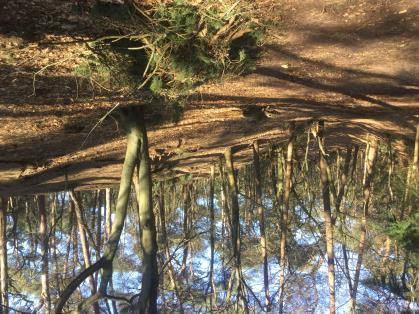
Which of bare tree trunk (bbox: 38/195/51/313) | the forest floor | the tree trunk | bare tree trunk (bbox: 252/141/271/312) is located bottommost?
bare tree trunk (bbox: 38/195/51/313)

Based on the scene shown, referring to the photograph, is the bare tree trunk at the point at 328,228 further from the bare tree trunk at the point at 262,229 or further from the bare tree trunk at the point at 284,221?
the bare tree trunk at the point at 262,229

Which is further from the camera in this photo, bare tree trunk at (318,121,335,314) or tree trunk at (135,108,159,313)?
bare tree trunk at (318,121,335,314)

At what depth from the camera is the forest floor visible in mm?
3732

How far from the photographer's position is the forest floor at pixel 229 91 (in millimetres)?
3732

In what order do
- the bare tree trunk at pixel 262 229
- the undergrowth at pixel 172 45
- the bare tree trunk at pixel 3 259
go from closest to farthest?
the undergrowth at pixel 172 45 → the bare tree trunk at pixel 262 229 → the bare tree trunk at pixel 3 259

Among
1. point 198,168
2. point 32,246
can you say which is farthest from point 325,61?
point 32,246

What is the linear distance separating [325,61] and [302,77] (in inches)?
17.8

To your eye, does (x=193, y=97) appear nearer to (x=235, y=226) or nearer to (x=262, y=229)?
(x=235, y=226)

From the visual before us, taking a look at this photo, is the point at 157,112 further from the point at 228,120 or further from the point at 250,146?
the point at 250,146

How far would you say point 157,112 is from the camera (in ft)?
19.3

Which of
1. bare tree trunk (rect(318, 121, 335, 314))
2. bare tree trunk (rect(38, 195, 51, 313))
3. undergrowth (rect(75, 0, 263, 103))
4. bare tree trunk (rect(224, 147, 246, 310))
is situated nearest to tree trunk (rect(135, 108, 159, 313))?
undergrowth (rect(75, 0, 263, 103))

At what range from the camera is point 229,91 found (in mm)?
5410


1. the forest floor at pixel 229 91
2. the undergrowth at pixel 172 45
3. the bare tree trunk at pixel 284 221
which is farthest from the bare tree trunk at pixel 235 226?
the undergrowth at pixel 172 45

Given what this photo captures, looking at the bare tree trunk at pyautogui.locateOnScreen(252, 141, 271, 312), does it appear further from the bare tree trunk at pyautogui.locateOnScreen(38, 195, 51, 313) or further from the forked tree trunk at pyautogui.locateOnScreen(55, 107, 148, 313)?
the bare tree trunk at pyautogui.locateOnScreen(38, 195, 51, 313)
